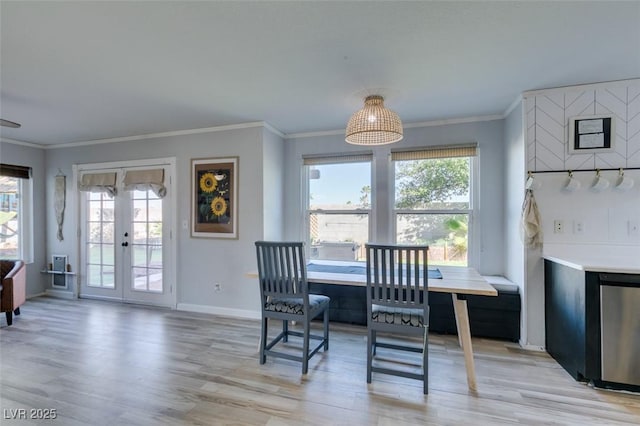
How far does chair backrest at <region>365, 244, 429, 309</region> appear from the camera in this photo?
205 cm

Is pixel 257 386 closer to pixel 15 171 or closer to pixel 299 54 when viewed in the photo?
pixel 299 54

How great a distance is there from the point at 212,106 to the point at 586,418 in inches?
152

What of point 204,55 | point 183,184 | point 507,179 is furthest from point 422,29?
point 183,184

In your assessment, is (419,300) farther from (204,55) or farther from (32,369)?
(32,369)

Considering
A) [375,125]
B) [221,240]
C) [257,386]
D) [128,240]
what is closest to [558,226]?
[375,125]

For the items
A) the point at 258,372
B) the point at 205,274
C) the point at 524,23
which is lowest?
the point at 258,372

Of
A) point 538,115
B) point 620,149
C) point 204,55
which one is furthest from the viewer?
point 538,115

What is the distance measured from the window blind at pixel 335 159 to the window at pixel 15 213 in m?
4.28

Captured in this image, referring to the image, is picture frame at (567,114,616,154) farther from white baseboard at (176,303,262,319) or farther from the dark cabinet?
white baseboard at (176,303,262,319)

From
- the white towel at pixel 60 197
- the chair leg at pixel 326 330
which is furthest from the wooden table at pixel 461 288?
the white towel at pixel 60 197

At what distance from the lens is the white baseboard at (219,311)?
3.58m

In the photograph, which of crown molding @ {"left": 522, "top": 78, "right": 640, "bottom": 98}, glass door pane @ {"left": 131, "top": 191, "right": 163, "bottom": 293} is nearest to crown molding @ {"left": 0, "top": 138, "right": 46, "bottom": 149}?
glass door pane @ {"left": 131, "top": 191, "right": 163, "bottom": 293}

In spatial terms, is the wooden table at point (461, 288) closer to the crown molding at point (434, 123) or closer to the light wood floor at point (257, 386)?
the light wood floor at point (257, 386)

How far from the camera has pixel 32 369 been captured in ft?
7.79
